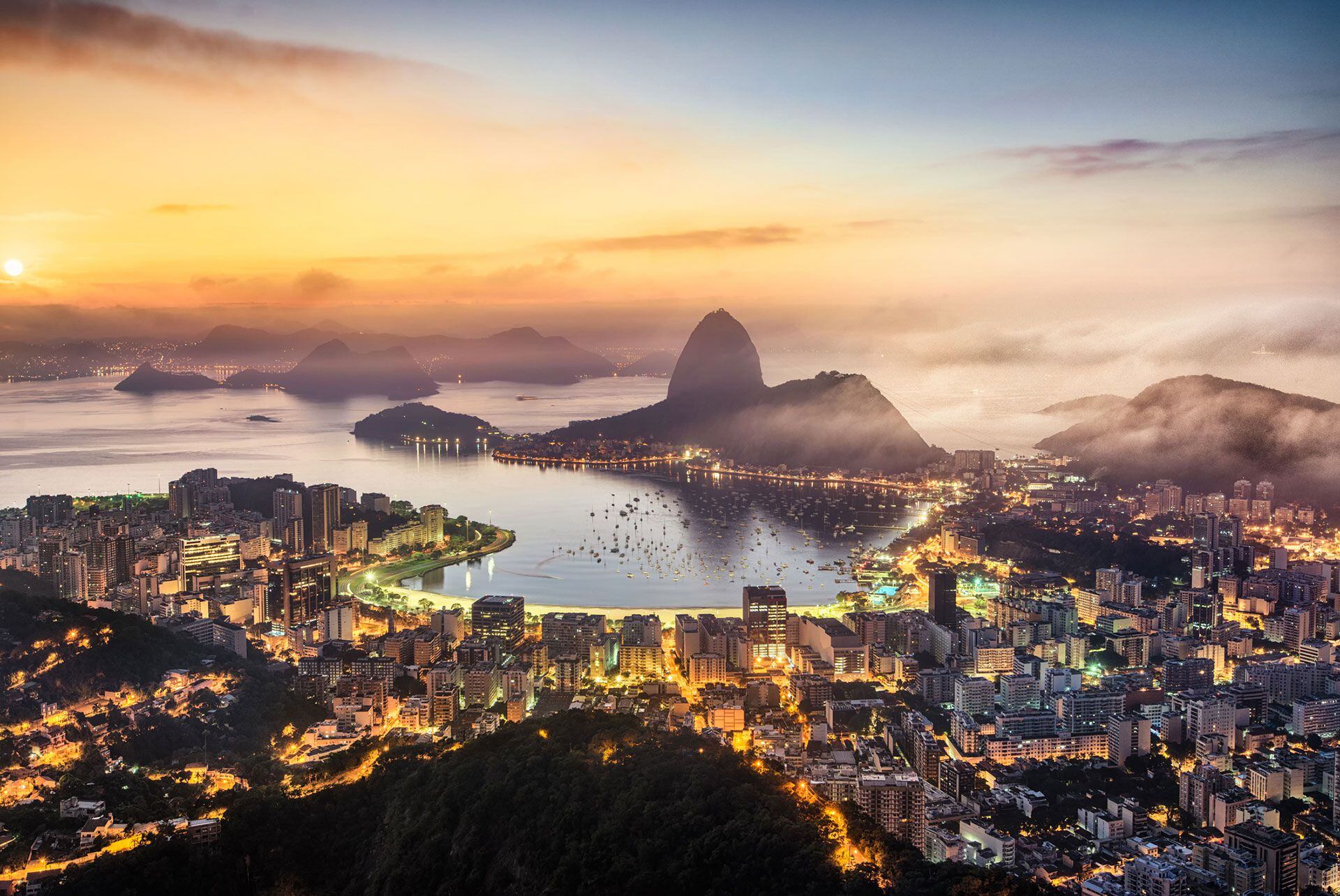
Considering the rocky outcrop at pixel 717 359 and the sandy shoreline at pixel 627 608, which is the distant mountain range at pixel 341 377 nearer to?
the rocky outcrop at pixel 717 359

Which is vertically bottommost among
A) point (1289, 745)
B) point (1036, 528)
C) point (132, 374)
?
point (1289, 745)

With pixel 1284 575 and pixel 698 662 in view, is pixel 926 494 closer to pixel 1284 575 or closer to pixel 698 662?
pixel 1284 575

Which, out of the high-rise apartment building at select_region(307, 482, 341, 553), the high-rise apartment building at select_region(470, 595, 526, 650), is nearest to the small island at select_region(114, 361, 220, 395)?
the high-rise apartment building at select_region(307, 482, 341, 553)

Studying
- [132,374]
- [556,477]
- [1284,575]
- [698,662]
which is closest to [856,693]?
[698,662]

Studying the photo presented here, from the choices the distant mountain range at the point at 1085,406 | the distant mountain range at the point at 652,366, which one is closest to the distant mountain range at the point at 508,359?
the distant mountain range at the point at 652,366

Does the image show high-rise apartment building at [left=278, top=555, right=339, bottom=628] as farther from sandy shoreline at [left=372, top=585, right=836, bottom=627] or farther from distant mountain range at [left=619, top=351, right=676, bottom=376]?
distant mountain range at [left=619, top=351, right=676, bottom=376]
